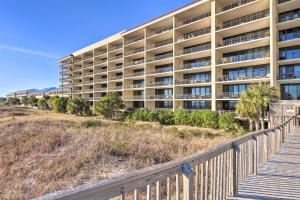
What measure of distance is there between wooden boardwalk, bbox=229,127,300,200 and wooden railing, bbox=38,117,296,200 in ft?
0.80

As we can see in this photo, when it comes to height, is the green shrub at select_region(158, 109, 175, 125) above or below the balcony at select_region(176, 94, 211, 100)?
below

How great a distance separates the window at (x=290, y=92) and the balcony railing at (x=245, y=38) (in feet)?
21.5

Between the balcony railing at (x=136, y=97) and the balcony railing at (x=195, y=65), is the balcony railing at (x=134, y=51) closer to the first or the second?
the balcony railing at (x=136, y=97)

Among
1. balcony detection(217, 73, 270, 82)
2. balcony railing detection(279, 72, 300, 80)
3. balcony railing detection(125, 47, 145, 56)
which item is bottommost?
balcony railing detection(279, 72, 300, 80)

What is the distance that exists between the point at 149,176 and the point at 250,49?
110 feet

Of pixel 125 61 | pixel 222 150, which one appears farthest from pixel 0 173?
pixel 125 61

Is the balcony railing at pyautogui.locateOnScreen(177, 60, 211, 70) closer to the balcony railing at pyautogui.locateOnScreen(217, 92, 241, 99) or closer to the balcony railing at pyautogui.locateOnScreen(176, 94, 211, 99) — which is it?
the balcony railing at pyautogui.locateOnScreen(176, 94, 211, 99)

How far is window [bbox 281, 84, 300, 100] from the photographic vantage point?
2770cm

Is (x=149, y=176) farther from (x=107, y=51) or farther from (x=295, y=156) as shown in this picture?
(x=107, y=51)

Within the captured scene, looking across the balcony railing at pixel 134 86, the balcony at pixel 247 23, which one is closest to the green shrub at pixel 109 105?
the balcony railing at pixel 134 86

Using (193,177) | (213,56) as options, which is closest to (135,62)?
(213,56)

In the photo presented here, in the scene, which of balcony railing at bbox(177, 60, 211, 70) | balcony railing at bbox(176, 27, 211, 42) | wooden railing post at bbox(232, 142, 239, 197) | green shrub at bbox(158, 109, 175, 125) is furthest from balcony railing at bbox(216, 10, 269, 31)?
wooden railing post at bbox(232, 142, 239, 197)

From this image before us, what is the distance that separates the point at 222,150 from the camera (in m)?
4.23

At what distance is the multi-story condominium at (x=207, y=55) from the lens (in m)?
28.4
